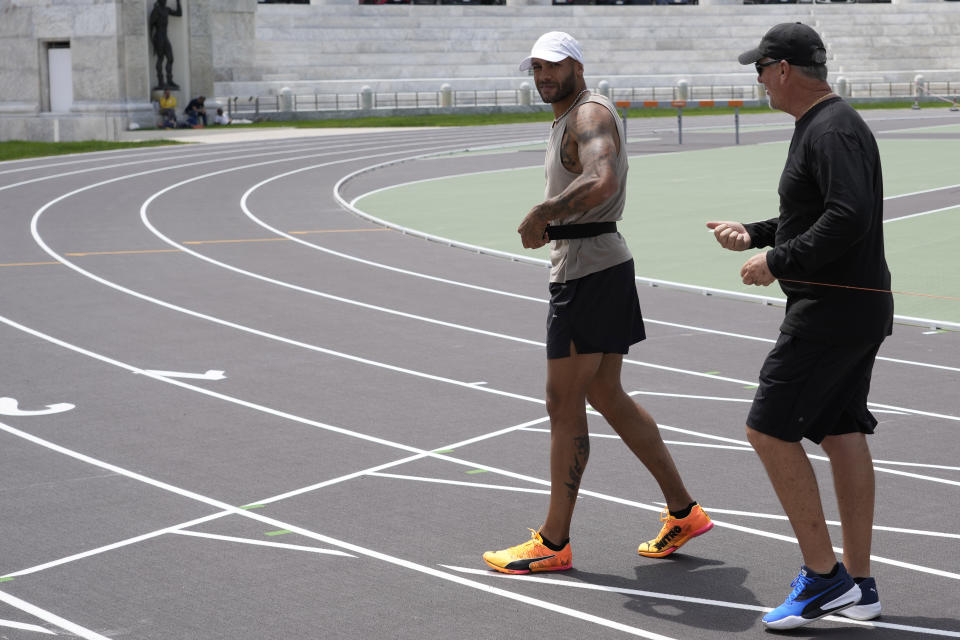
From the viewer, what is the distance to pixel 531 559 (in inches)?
216

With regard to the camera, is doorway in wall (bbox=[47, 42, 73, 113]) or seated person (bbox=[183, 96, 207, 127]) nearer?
doorway in wall (bbox=[47, 42, 73, 113])

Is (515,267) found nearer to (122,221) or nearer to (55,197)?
(122,221)

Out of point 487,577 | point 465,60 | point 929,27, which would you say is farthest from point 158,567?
point 929,27

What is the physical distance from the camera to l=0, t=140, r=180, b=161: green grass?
33656mm

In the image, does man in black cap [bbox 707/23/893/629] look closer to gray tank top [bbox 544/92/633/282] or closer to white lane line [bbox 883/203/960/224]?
gray tank top [bbox 544/92/633/282]

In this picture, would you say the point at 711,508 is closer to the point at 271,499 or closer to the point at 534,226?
the point at 534,226

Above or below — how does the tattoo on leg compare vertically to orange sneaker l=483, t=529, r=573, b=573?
above

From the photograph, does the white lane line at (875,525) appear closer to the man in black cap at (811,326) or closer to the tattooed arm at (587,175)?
the man in black cap at (811,326)

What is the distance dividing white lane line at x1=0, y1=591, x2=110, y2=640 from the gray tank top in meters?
2.23

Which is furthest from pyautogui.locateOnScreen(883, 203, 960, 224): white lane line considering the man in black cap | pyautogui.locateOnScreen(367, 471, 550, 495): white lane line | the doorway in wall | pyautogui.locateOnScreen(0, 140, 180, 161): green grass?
the doorway in wall

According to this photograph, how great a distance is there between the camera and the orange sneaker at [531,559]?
18.0ft

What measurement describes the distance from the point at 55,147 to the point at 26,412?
2887 centimetres

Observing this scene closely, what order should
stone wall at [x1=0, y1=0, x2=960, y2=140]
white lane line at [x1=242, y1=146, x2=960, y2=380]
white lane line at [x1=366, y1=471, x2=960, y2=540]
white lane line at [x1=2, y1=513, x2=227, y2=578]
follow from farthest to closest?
stone wall at [x1=0, y1=0, x2=960, y2=140]
white lane line at [x1=242, y1=146, x2=960, y2=380]
white lane line at [x1=366, y1=471, x2=960, y2=540]
white lane line at [x1=2, y1=513, x2=227, y2=578]

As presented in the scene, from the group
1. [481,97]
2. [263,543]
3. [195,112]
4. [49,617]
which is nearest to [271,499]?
[263,543]
